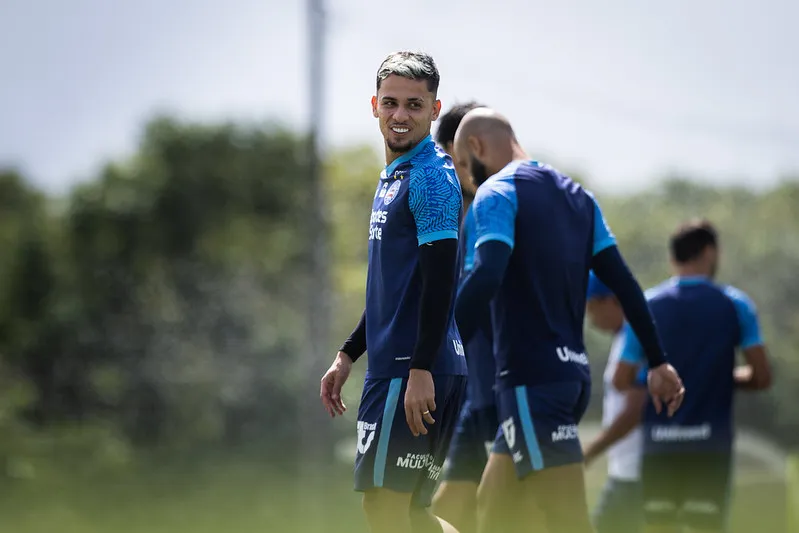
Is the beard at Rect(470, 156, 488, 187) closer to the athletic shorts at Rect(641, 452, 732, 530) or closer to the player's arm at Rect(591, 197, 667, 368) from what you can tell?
the player's arm at Rect(591, 197, 667, 368)

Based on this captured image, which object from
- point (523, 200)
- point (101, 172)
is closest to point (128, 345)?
point (101, 172)

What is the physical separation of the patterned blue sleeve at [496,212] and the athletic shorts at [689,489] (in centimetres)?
301

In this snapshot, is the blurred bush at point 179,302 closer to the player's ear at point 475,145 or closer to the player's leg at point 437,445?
the player's ear at point 475,145

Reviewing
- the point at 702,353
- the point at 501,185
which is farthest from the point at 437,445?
the point at 702,353

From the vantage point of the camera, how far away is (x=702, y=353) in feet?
24.8

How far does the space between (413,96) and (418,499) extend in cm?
150

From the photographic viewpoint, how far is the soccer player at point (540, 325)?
5176 mm

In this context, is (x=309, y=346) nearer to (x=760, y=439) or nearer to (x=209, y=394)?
(x=209, y=394)

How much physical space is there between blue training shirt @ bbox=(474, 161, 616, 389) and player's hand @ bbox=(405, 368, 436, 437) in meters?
1.14

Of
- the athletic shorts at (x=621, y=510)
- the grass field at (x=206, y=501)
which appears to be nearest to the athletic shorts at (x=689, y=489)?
the athletic shorts at (x=621, y=510)

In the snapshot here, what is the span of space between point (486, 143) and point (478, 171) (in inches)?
5.8

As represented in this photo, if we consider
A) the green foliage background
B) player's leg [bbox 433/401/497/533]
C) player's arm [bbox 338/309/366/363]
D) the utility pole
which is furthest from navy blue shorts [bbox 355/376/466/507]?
the green foliage background

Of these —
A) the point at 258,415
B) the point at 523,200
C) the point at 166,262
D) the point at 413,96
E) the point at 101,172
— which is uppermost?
the point at 413,96

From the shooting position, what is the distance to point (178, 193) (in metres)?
34.5
